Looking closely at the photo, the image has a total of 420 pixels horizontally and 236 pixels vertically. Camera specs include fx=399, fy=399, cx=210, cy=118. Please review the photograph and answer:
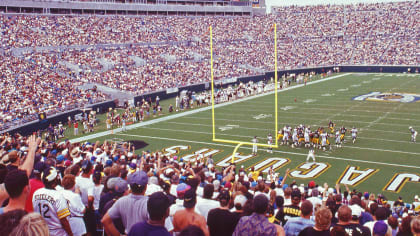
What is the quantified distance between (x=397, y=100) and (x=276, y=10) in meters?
40.4

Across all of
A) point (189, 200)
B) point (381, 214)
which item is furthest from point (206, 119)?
point (189, 200)

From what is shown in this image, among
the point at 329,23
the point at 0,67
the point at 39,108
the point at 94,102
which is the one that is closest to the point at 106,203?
the point at 39,108

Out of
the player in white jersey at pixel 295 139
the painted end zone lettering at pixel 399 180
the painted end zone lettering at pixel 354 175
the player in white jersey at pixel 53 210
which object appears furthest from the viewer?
the player in white jersey at pixel 295 139

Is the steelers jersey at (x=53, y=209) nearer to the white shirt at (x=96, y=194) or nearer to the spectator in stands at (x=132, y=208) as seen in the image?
the spectator in stands at (x=132, y=208)

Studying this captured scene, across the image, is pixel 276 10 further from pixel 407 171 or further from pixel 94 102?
pixel 407 171

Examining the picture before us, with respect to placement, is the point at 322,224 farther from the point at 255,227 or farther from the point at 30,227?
the point at 30,227

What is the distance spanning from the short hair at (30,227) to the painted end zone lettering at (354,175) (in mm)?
12631

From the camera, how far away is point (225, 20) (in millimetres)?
57375

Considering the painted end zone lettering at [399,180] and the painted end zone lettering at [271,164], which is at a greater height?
the painted end zone lettering at [271,164]

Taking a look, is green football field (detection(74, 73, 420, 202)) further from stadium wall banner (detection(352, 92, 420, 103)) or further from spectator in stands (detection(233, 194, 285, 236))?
spectator in stands (detection(233, 194, 285, 236))

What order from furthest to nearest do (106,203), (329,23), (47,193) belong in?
(329,23) → (106,203) → (47,193)

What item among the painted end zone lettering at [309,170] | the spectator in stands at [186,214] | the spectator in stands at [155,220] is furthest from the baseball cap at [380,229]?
the painted end zone lettering at [309,170]

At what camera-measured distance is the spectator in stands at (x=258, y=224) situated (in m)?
3.88

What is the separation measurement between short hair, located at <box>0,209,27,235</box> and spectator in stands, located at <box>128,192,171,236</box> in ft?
3.43
